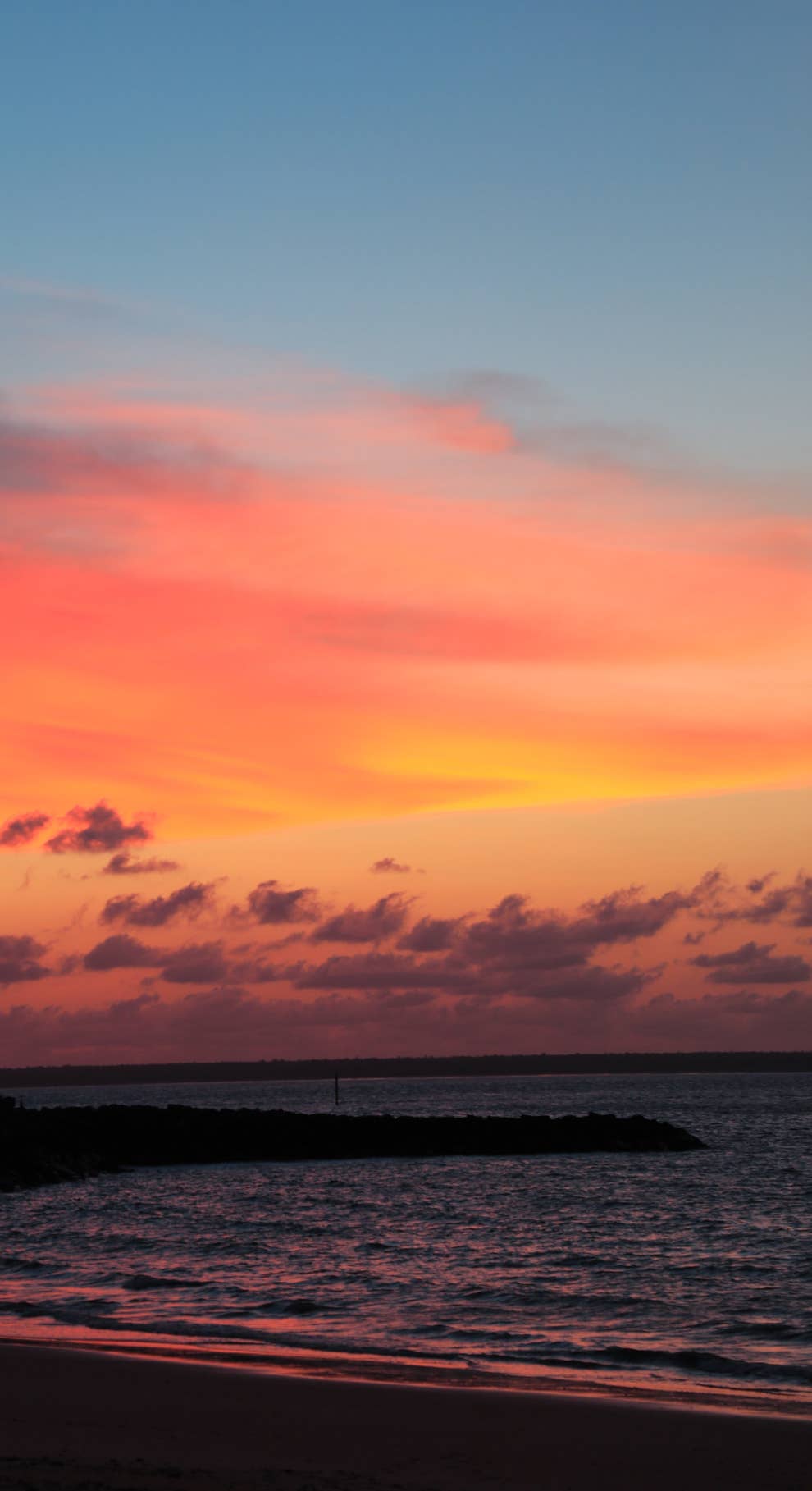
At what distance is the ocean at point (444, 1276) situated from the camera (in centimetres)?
2448

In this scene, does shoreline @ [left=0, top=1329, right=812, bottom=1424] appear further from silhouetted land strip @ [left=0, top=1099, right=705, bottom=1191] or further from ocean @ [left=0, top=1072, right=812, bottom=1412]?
silhouetted land strip @ [left=0, top=1099, right=705, bottom=1191]

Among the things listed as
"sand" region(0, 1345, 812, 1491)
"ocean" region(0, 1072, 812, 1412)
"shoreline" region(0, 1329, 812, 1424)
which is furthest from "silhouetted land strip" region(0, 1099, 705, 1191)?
"sand" region(0, 1345, 812, 1491)

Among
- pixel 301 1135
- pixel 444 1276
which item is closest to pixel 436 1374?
pixel 444 1276

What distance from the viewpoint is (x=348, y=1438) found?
1783 cm

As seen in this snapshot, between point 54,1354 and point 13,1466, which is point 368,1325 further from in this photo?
point 13,1466

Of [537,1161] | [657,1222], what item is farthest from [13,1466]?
[537,1161]

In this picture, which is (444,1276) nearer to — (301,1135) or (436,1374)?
(436,1374)

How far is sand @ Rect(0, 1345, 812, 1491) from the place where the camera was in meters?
15.8

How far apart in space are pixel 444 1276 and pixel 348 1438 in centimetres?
1864

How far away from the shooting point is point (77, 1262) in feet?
122

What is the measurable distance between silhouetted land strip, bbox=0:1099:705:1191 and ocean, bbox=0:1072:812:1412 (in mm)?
10622

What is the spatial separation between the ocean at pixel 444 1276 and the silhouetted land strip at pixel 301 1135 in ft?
34.8

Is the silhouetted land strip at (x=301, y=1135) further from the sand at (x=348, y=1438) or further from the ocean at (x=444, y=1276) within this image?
the sand at (x=348, y=1438)

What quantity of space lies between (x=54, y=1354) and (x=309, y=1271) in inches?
587
